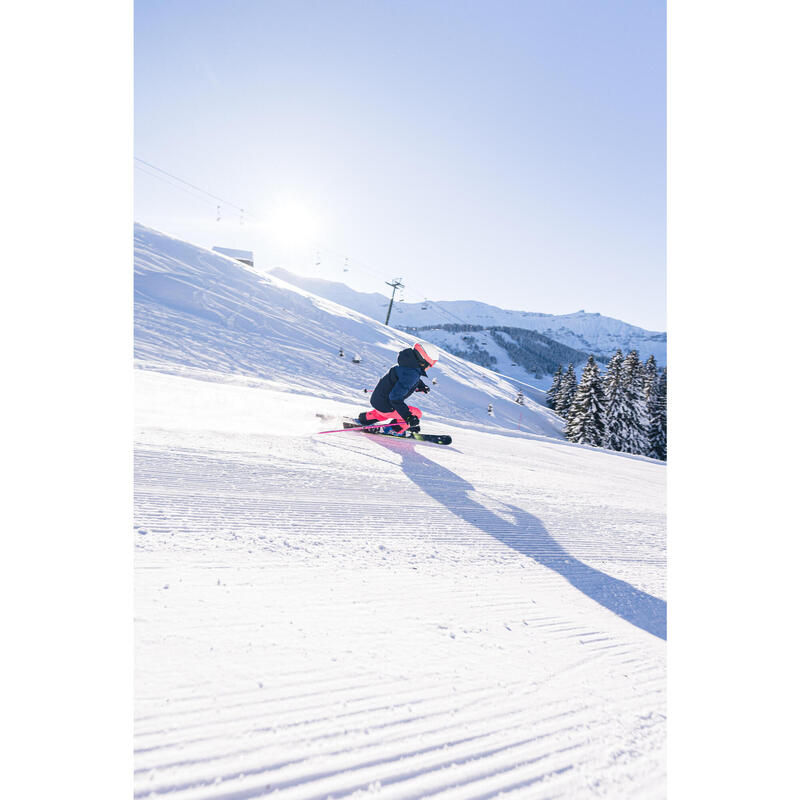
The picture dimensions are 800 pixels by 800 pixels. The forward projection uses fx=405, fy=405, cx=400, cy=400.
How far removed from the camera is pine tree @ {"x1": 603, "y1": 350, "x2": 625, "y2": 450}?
89.2 feet

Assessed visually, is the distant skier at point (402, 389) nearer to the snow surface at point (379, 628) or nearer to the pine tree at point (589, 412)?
the snow surface at point (379, 628)

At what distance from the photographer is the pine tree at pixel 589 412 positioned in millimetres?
26750

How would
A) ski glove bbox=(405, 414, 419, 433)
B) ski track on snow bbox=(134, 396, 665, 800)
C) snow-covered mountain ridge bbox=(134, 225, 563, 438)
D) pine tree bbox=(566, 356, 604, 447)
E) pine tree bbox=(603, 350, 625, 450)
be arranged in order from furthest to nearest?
pine tree bbox=(603, 350, 625, 450) → pine tree bbox=(566, 356, 604, 447) → snow-covered mountain ridge bbox=(134, 225, 563, 438) → ski glove bbox=(405, 414, 419, 433) → ski track on snow bbox=(134, 396, 665, 800)

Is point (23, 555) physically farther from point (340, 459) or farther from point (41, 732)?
point (340, 459)

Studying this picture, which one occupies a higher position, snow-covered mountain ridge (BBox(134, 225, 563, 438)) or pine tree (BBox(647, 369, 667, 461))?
snow-covered mountain ridge (BBox(134, 225, 563, 438))

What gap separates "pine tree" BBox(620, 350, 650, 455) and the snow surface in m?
26.7

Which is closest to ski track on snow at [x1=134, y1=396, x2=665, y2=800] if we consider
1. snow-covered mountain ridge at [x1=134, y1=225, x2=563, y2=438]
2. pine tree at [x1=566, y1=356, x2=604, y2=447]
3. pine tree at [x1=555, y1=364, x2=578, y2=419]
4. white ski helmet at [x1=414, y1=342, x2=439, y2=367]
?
white ski helmet at [x1=414, y1=342, x2=439, y2=367]

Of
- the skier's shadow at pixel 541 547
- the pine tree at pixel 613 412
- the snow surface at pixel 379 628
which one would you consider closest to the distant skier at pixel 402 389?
the snow surface at pixel 379 628

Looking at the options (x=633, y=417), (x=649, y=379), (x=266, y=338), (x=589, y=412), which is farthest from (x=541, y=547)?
(x=649, y=379)

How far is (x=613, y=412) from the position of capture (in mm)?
27688

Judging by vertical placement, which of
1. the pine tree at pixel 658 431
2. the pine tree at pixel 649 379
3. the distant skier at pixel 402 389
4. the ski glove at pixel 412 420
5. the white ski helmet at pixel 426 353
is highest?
the pine tree at pixel 649 379

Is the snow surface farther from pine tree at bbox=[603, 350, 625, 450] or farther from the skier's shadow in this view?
pine tree at bbox=[603, 350, 625, 450]

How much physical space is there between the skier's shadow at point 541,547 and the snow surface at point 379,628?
21 mm

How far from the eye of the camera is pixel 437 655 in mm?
1636
